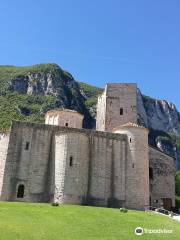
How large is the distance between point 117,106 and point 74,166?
15673 mm

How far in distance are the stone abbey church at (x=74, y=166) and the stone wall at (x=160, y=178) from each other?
580 cm

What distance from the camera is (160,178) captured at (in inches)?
1918

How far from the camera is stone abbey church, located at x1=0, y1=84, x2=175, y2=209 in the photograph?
38875 mm

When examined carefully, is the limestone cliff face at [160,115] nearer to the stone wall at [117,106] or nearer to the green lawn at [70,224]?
the stone wall at [117,106]

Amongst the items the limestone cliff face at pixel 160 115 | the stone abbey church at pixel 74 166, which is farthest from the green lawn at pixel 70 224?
the limestone cliff face at pixel 160 115

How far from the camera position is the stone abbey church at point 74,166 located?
3888cm

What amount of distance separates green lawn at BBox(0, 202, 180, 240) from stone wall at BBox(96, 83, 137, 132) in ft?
68.3

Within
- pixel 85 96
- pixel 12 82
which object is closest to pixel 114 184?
pixel 12 82

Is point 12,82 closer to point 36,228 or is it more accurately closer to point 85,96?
point 85,96

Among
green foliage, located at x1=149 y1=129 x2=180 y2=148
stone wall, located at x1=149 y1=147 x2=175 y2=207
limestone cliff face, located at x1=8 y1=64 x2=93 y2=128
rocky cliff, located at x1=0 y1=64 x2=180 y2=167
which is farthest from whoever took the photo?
green foliage, located at x1=149 y1=129 x2=180 y2=148

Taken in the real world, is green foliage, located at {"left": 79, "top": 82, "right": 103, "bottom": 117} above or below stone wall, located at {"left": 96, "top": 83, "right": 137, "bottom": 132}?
above

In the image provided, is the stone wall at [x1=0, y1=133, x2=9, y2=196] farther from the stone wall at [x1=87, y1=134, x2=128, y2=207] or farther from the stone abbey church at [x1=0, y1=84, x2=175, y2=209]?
the stone wall at [x1=87, y1=134, x2=128, y2=207]

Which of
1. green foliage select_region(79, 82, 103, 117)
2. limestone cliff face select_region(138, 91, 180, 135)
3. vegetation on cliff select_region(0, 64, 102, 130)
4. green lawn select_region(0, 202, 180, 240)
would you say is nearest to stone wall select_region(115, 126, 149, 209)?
green lawn select_region(0, 202, 180, 240)

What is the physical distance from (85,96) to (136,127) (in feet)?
420
